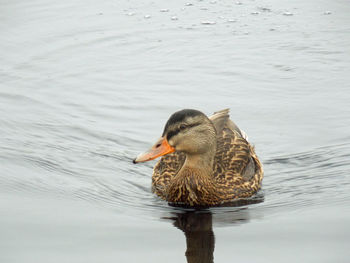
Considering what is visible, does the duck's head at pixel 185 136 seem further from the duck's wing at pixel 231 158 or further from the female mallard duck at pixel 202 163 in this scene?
the duck's wing at pixel 231 158

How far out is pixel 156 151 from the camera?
26.2 ft

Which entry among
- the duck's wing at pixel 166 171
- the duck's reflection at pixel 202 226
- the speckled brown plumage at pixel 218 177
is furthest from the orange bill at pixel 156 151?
the duck's wing at pixel 166 171

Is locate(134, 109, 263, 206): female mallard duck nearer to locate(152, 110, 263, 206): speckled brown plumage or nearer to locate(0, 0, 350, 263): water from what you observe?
locate(152, 110, 263, 206): speckled brown plumage

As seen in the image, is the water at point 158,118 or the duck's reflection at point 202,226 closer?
the duck's reflection at point 202,226

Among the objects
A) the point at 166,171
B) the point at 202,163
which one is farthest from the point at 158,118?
the point at 202,163

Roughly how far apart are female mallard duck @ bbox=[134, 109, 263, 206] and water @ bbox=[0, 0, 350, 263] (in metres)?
0.24

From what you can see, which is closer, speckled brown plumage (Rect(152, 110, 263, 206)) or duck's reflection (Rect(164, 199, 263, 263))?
duck's reflection (Rect(164, 199, 263, 263))

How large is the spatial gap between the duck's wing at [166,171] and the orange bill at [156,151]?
0.86 meters

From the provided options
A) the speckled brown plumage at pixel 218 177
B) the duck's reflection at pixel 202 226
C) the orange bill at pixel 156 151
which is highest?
the orange bill at pixel 156 151

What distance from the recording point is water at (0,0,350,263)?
716cm

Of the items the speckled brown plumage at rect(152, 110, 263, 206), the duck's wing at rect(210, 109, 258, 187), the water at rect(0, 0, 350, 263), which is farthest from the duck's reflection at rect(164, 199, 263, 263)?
the duck's wing at rect(210, 109, 258, 187)

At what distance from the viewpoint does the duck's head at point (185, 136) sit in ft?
26.3

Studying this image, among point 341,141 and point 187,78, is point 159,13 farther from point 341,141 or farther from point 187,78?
point 341,141

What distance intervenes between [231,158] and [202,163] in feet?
2.06
